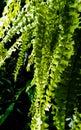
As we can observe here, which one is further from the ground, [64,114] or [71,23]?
[71,23]

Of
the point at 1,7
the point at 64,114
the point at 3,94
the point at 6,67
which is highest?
the point at 1,7

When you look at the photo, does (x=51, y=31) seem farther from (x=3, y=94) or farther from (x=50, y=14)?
(x=3, y=94)

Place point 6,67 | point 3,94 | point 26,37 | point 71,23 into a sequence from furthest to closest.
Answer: point 6,67 → point 3,94 → point 26,37 → point 71,23

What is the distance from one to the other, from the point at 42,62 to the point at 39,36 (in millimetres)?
53

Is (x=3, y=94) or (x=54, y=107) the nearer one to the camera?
(x=54, y=107)

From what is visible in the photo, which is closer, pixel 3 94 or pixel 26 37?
pixel 26 37

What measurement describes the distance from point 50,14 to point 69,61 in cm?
10

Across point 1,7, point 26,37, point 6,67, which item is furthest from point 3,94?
point 26,37

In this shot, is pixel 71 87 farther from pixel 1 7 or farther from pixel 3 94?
pixel 1 7

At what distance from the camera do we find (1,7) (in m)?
4.26

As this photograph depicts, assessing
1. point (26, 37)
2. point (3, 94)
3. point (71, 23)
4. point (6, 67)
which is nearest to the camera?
point (71, 23)

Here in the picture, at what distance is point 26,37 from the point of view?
0.80 metres

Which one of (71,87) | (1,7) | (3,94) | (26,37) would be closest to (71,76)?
(71,87)

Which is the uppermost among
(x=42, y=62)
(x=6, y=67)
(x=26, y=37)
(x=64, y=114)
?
(x=6, y=67)
